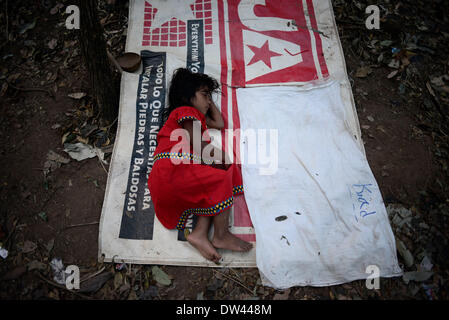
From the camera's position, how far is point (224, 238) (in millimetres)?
1972

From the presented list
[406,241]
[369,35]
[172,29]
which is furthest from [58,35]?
[406,241]

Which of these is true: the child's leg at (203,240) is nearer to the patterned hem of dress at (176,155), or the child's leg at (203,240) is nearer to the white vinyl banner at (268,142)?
Answer: the white vinyl banner at (268,142)

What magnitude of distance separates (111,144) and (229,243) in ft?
4.56

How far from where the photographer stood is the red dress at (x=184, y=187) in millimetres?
1872

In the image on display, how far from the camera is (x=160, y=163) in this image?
1.94m

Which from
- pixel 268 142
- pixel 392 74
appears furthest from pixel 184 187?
pixel 392 74

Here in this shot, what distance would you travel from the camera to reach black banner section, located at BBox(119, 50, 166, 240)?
2100mm

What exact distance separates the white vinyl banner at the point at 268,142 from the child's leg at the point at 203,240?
0.07 metres

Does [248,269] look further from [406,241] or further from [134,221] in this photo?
[406,241]

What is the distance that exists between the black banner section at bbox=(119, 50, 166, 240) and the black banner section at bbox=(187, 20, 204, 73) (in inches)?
10.8

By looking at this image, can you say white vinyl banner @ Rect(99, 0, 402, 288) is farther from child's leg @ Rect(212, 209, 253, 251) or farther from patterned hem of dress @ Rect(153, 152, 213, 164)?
patterned hem of dress @ Rect(153, 152, 213, 164)

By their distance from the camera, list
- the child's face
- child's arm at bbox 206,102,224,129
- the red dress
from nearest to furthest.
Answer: the red dress, the child's face, child's arm at bbox 206,102,224,129

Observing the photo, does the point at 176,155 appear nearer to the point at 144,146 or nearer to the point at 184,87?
the point at 144,146

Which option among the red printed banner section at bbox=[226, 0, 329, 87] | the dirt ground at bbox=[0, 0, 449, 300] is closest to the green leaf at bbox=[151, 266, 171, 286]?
the dirt ground at bbox=[0, 0, 449, 300]
